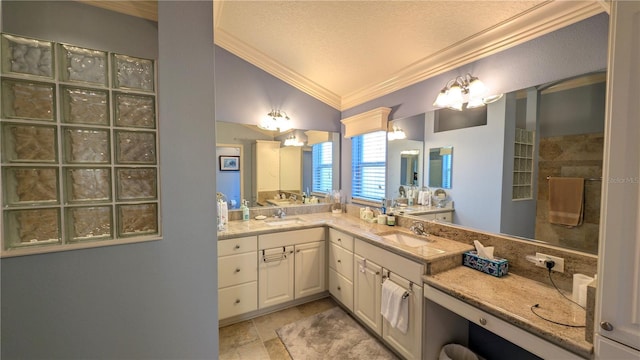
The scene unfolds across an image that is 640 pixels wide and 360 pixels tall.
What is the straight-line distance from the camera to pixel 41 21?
1.37 m

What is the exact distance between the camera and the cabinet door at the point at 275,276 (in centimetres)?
241

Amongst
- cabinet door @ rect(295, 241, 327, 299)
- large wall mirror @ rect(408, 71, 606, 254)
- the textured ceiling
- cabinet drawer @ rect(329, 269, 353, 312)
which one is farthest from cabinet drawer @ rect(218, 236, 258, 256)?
large wall mirror @ rect(408, 71, 606, 254)

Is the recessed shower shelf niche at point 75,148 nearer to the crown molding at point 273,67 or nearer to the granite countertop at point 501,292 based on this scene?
the granite countertop at point 501,292

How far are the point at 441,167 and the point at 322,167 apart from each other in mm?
1613

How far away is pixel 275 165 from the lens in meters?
3.10

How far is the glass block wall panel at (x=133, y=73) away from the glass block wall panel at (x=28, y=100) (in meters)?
0.24

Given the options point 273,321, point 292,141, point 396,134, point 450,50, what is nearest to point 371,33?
point 450,50

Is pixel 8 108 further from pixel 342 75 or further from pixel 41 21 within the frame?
pixel 342 75

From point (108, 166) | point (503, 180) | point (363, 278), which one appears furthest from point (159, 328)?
point (503, 180)

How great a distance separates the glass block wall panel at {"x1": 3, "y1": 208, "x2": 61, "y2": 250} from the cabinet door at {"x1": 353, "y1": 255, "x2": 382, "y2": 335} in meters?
1.95

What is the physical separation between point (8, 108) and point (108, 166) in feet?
1.26

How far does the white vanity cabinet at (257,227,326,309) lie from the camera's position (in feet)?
7.93

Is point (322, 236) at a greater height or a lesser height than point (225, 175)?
lesser

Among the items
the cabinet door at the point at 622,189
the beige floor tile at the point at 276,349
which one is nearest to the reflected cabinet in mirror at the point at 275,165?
the beige floor tile at the point at 276,349
